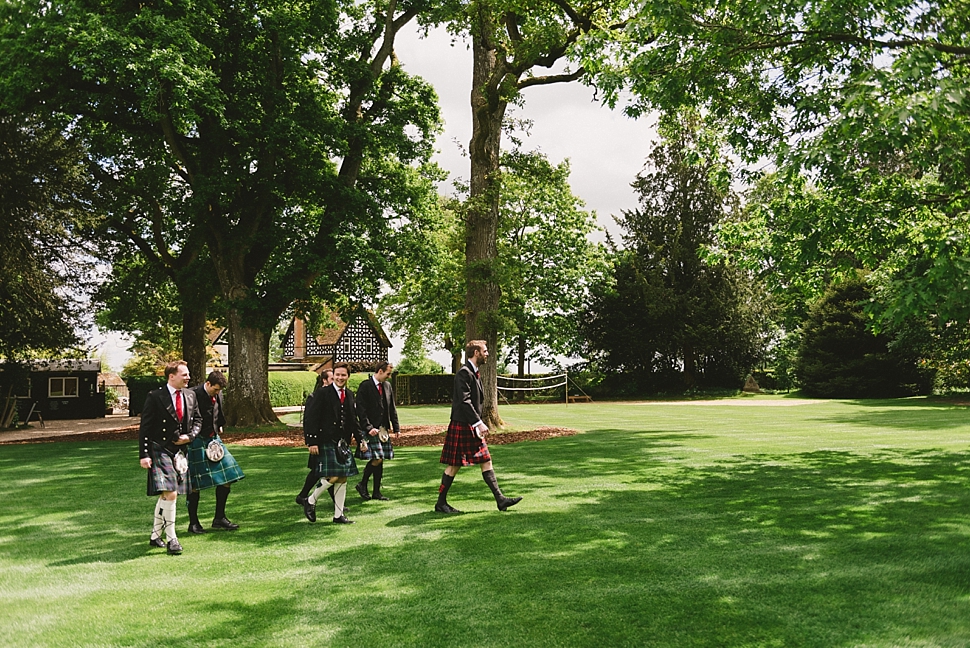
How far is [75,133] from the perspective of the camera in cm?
2347

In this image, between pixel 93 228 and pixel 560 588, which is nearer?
pixel 560 588

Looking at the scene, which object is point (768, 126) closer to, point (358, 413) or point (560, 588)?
point (358, 413)

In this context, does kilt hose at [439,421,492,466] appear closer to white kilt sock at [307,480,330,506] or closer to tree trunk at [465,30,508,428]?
white kilt sock at [307,480,330,506]

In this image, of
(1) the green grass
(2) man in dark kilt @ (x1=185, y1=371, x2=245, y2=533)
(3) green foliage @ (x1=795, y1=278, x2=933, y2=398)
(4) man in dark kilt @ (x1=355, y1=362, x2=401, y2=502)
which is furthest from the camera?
(3) green foliage @ (x1=795, y1=278, x2=933, y2=398)

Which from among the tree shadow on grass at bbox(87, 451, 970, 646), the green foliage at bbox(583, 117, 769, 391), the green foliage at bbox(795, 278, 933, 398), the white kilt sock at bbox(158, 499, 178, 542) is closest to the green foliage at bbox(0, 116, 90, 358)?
the white kilt sock at bbox(158, 499, 178, 542)

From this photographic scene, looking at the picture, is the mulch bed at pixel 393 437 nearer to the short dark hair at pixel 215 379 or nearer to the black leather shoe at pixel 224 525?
the black leather shoe at pixel 224 525

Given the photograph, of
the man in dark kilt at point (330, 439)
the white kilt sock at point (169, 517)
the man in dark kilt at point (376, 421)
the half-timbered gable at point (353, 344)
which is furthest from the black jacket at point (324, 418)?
the half-timbered gable at point (353, 344)

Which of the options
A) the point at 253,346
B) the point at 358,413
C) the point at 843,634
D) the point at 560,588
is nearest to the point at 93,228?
the point at 253,346

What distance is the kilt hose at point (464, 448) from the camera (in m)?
8.78

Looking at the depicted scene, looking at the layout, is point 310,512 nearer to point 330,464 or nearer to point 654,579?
point 330,464

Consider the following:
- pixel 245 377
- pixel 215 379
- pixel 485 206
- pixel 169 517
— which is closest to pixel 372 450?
pixel 215 379

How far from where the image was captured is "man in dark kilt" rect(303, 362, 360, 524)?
28.2ft

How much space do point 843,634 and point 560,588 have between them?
1925mm

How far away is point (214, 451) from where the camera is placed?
801 centimetres
